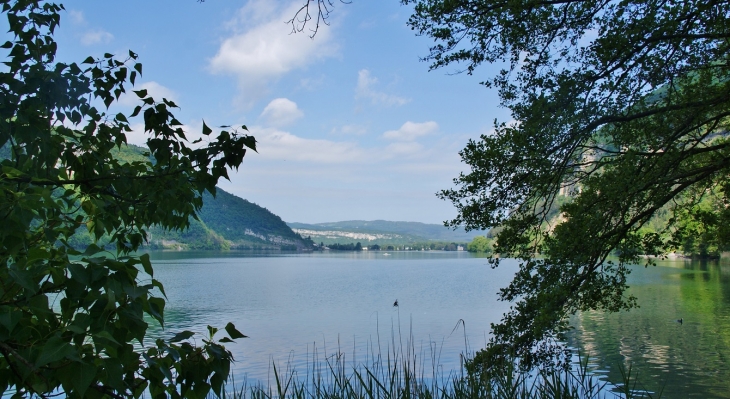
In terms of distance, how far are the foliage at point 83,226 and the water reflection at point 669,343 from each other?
9.04 metres

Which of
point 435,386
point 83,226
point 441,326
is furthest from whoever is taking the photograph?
point 441,326

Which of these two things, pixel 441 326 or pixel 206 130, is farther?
pixel 441 326

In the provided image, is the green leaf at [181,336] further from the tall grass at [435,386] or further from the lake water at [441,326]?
the lake water at [441,326]

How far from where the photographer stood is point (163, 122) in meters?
3.48

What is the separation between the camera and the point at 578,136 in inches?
316

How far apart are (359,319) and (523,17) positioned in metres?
19.7

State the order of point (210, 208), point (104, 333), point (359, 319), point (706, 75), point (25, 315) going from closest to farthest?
point (104, 333)
point (25, 315)
point (706, 75)
point (359, 319)
point (210, 208)

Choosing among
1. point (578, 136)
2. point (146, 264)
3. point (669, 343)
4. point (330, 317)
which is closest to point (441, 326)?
point (330, 317)

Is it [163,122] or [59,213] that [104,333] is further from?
[163,122]

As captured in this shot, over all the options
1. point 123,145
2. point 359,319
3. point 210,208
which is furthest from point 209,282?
point 210,208

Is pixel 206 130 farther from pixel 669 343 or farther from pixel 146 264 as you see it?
pixel 669 343

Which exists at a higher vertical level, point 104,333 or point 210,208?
point 210,208

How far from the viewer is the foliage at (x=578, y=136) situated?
24.4ft

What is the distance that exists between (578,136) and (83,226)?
6.69 meters
